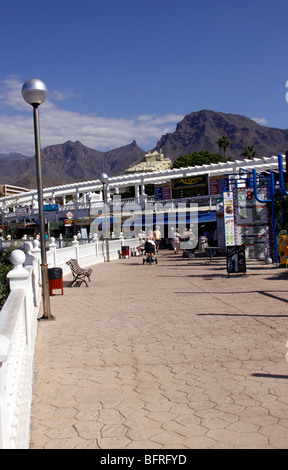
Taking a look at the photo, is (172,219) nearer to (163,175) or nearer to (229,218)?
(163,175)

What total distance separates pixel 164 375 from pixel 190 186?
117 ft

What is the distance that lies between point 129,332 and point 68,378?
2085 mm

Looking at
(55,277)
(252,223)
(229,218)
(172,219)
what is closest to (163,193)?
(172,219)

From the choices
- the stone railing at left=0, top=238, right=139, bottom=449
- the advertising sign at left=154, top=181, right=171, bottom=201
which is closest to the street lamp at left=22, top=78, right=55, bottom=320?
the stone railing at left=0, top=238, right=139, bottom=449

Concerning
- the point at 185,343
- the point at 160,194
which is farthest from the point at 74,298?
the point at 160,194

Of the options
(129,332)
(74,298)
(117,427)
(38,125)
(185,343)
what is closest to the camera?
(117,427)

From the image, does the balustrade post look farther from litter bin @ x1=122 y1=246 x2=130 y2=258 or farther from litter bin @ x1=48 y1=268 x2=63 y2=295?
litter bin @ x1=122 y1=246 x2=130 y2=258

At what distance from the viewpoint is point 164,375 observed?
16.3 ft

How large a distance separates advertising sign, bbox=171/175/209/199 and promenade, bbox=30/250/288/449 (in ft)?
99.0

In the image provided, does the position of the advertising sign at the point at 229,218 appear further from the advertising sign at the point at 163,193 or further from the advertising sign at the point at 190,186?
the advertising sign at the point at 163,193

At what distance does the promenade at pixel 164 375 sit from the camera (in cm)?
360

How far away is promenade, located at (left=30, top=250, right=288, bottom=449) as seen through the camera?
142 inches

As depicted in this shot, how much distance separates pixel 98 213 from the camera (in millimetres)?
43438
